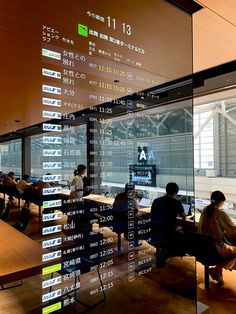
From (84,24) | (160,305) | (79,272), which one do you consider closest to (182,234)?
(160,305)

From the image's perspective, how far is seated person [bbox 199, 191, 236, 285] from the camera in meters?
3.25

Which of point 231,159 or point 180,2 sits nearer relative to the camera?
point 180,2

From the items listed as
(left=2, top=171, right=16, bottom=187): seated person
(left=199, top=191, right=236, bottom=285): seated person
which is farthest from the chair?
(left=2, top=171, right=16, bottom=187): seated person

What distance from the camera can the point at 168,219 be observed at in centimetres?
236

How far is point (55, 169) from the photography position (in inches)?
41.4

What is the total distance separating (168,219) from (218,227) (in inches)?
50.0

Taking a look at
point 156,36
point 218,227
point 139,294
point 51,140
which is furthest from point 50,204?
point 218,227

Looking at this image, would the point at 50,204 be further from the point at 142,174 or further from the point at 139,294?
the point at 139,294

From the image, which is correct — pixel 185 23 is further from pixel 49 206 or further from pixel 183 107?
pixel 49 206

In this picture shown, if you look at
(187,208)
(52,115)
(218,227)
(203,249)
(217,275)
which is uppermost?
(52,115)

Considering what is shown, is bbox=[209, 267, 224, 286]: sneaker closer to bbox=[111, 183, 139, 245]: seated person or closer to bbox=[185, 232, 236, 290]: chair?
bbox=[185, 232, 236, 290]: chair

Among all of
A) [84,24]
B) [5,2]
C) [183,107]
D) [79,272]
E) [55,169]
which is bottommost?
[79,272]

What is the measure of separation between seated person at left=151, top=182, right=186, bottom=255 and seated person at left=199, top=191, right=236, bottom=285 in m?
0.67

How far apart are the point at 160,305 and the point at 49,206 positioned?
1227 mm
